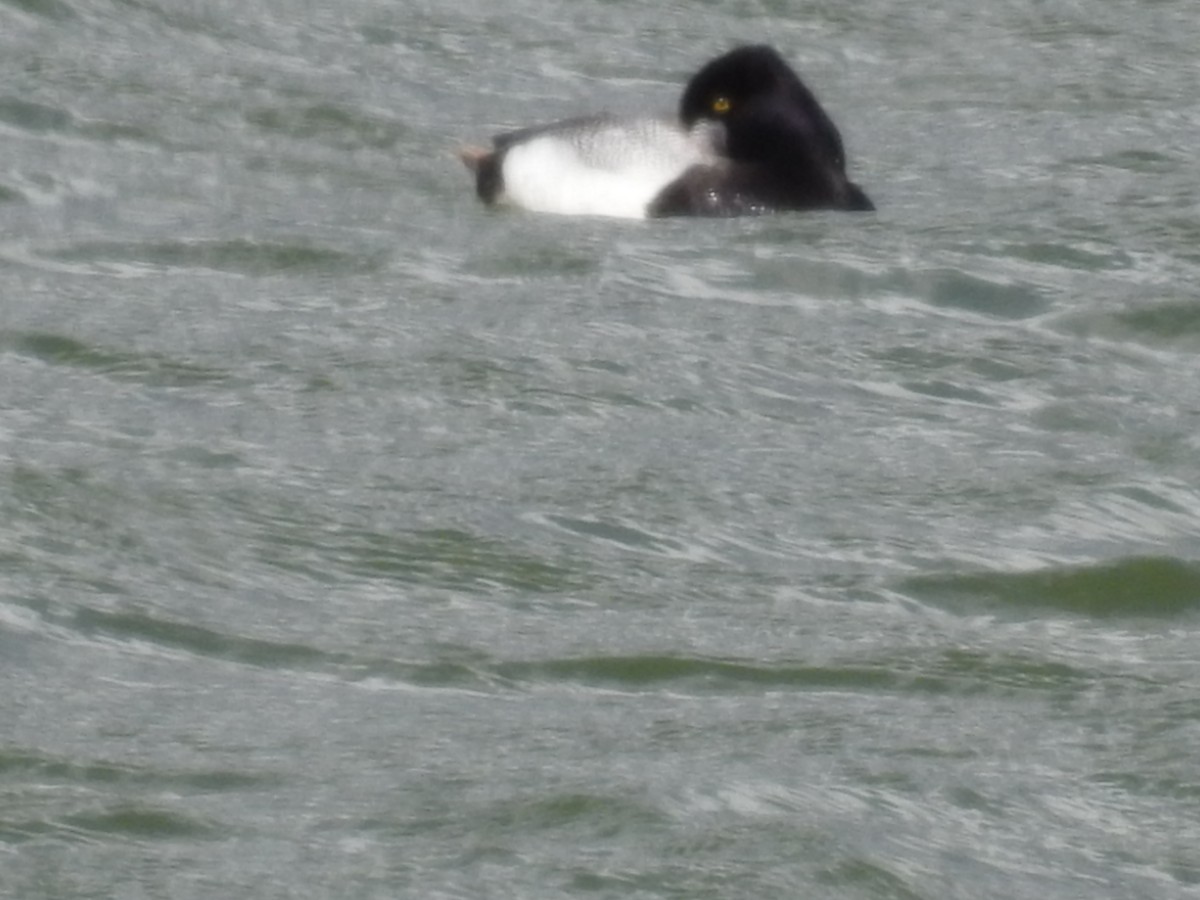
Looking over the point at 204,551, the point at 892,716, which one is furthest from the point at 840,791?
the point at 204,551

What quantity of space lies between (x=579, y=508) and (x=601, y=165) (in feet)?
10.4

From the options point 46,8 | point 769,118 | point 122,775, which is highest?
point 769,118

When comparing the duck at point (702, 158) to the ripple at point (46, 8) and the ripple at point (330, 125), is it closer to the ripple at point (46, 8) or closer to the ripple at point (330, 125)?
the ripple at point (330, 125)

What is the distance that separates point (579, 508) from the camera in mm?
7289

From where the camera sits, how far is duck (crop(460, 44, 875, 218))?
33.6 ft

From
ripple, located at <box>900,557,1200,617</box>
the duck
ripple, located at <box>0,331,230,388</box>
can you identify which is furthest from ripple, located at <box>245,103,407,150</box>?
ripple, located at <box>900,557,1200,617</box>

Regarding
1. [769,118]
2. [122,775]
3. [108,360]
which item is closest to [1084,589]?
[122,775]

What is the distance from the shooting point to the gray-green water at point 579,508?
5488 millimetres

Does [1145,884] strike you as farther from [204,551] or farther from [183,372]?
[183,372]

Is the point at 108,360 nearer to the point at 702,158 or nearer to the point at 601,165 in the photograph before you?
the point at 601,165

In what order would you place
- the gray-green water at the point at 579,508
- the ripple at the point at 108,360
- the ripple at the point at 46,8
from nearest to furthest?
the gray-green water at the point at 579,508 → the ripple at the point at 108,360 → the ripple at the point at 46,8

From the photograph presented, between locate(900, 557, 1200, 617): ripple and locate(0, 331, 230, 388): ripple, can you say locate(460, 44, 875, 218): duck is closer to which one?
locate(0, 331, 230, 388): ripple

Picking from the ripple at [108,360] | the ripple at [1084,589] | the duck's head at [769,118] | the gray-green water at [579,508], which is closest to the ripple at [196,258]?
the gray-green water at [579,508]

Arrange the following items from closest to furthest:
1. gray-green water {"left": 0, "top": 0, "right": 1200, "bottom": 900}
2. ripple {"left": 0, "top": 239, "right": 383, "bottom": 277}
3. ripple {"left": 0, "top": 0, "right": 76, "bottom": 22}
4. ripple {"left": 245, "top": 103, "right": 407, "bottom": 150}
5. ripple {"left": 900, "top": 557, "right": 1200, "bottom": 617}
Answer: gray-green water {"left": 0, "top": 0, "right": 1200, "bottom": 900} → ripple {"left": 900, "top": 557, "right": 1200, "bottom": 617} → ripple {"left": 0, "top": 239, "right": 383, "bottom": 277} → ripple {"left": 245, "top": 103, "right": 407, "bottom": 150} → ripple {"left": 0, "top": 0, "right": 76, "bottom": 22}
